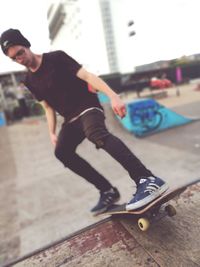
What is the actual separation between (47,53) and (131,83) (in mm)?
15626

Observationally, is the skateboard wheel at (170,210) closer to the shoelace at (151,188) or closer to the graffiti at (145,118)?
the shoelace at (151,188)

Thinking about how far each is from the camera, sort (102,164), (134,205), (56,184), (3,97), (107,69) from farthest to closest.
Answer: (107,69) → (3,97) → (102,164) → (56,184) → (134,205)

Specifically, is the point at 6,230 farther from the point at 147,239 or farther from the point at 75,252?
the point at 147,239

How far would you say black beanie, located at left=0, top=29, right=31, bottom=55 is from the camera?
5.42 feet

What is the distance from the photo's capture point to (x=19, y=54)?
1.70 m

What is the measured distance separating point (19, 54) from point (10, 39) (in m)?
0.10

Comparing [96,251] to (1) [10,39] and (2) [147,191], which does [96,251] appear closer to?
(2) [147,191]

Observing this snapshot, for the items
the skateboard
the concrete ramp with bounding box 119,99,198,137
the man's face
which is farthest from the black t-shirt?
the concrete ramp with bounding box 119,99,198,137

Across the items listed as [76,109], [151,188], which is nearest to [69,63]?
[76,109]

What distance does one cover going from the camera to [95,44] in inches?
1334

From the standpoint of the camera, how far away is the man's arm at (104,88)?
1627 mm

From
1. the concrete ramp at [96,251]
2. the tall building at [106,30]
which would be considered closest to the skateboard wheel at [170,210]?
the concrete ramp at [96,251]

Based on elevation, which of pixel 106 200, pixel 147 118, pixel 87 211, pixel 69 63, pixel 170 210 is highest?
pixel 69 63

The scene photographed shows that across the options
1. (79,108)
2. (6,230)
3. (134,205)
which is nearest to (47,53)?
(79,108)
